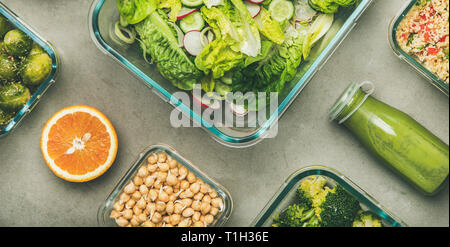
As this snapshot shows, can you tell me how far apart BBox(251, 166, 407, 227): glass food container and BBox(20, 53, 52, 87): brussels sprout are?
1.24m

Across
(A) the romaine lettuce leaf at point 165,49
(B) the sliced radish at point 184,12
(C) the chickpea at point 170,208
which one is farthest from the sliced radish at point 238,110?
(C) the chickpea at point 170,208

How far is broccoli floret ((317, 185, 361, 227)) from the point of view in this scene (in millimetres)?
1515

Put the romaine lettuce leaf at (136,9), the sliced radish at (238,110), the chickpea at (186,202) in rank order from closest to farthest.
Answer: the romaine lettuce leaf at (136,9)
the sliced radish at (238,110)
the chickpea at (186,202)

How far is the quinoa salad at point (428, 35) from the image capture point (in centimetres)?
147

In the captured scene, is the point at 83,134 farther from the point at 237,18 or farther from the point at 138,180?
the point at 237,18

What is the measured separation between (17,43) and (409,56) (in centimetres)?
186

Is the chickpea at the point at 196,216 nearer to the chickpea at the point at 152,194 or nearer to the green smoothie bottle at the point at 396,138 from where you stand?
the chickpea at the point at 152,194

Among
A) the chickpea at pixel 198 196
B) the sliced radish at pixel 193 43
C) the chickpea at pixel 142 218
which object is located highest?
the sliced radish at pixel 193 43

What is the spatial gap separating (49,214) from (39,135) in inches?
16.1

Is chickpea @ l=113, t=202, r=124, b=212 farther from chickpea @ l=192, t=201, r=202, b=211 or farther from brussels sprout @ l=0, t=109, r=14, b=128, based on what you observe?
brussels sprout @ l=0, t=109, r=14, b=128

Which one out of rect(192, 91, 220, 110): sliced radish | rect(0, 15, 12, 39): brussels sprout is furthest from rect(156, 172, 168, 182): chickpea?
rect(0, 15, 12, 39): brussels sprout

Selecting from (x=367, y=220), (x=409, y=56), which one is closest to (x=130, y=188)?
(x=367, y=220)

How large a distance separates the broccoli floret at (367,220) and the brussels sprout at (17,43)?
5.87 feet

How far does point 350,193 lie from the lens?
155 centimetres
